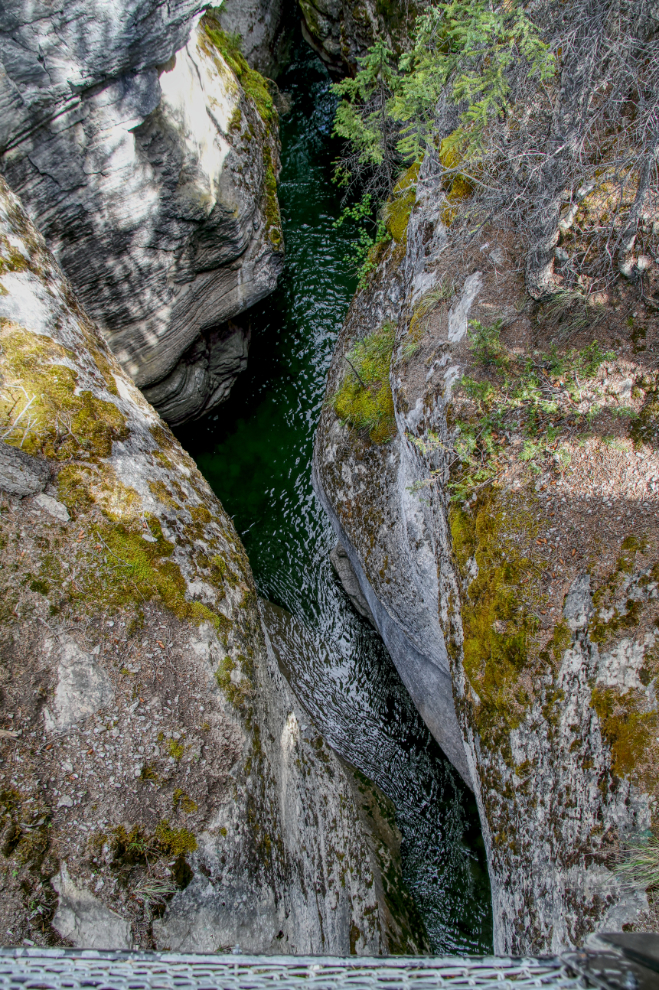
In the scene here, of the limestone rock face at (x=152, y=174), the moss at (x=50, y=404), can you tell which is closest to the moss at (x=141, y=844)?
the moss at (x=50, y=404)

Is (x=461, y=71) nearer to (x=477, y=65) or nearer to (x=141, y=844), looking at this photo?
(x=477, y=65)

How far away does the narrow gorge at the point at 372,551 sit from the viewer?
3.76 meters

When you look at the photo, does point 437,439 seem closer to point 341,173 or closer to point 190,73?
point 190,73

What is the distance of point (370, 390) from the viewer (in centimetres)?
704

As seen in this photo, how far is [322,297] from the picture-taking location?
36.4 ft

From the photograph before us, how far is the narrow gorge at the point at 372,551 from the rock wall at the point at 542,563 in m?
0.02

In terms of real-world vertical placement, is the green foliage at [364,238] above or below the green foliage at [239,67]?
below

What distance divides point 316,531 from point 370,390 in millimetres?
3149

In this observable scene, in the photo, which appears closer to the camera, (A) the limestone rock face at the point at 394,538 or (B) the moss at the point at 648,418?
(B) the moss at the point at 648,418

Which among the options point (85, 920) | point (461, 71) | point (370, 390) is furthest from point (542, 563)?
point (461, 71)

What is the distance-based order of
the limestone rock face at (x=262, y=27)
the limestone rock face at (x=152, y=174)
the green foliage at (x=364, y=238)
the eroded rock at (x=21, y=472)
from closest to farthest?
the eroded rock at (x=21, y=472) → the limestone rock face at (x=152, y=174) → the green foliage at (x=364, y=238) → the limestone rock face at (x=262, y=27)

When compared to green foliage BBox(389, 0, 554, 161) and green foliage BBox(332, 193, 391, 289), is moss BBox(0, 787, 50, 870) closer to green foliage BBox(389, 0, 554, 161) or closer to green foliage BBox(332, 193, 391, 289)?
green foliage BBox(389, 0, 554, 161)

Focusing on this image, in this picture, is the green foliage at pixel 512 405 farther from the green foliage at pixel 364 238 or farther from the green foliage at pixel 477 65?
the green foliage at pixel 364 238

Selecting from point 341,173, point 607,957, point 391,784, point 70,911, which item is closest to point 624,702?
point 607,957
